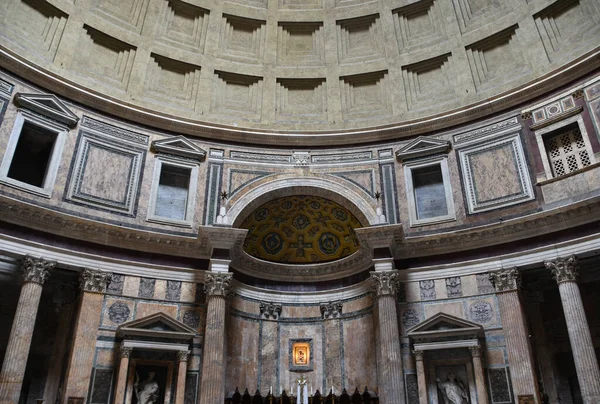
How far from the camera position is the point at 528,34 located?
60.7 feet

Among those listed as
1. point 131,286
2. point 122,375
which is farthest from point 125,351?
point 131,286

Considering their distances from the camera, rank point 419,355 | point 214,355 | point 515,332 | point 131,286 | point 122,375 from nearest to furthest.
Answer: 1. point 122,375
2. point 515,332
3. point 214,355
4. point 419,355
5. point 131,286

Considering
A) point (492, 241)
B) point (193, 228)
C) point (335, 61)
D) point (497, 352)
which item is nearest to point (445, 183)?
point (492, 241)

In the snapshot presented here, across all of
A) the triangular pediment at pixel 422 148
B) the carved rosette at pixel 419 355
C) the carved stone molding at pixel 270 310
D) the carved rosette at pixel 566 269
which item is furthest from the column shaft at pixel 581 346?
the carved stone molding at pixel 270 310

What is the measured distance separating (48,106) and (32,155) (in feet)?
A: 5.70

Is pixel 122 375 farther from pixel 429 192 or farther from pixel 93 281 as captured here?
pixel 429 192

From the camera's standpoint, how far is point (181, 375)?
15.7 meters

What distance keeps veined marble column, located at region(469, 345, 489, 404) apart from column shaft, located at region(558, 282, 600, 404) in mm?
2496

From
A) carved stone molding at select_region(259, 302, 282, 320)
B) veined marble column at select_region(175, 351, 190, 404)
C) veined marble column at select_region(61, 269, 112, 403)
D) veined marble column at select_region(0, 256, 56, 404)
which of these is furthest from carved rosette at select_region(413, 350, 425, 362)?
veined marble column at select_region(0, 256, 56, 404)

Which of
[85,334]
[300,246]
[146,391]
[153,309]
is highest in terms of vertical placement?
[300,246]

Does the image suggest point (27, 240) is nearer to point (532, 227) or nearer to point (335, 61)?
point (335, 61)

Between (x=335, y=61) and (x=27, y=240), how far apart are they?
13.8 meters

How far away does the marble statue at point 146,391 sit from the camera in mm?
15202

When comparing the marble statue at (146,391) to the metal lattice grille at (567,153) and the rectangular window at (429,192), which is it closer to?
the rectangular window at (429,192)
